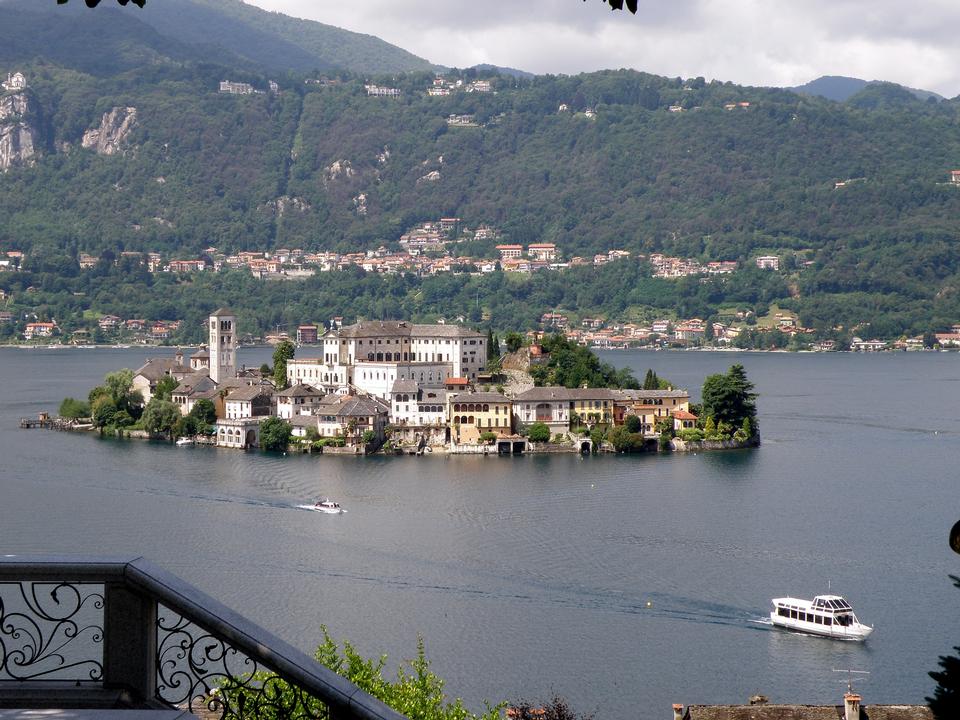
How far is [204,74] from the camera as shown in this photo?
161 m

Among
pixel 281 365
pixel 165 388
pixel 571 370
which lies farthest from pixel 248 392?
pixel 571 370

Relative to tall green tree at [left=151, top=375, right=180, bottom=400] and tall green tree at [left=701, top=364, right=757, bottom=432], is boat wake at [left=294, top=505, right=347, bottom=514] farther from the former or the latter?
tall green tree at [left=151, top=375, right=180, bottom=400]

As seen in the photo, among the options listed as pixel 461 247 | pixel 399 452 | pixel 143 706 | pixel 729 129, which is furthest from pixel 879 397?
pixel 729 129

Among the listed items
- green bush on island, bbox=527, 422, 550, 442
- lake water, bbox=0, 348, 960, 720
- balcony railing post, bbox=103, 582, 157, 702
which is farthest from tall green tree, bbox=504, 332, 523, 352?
balcony railing post, bbox=103, 582, 157, 702

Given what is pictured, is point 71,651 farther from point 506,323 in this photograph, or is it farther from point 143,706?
point 506,323

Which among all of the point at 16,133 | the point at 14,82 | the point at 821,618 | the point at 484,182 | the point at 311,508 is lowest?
the point at 821,618

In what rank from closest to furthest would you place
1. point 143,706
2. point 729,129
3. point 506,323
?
point 143,706, point 506,323, point 729,129

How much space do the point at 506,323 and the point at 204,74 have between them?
7074 cm

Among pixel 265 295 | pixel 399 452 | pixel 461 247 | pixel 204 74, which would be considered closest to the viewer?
pixel 399 452

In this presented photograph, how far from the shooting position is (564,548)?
23.7 m

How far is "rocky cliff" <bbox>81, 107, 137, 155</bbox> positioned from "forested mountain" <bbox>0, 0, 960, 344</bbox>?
0.19 m

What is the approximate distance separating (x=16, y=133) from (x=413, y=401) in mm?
111035

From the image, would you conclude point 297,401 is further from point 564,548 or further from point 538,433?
point 564,548

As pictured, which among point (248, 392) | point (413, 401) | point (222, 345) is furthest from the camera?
point (222, 345)
